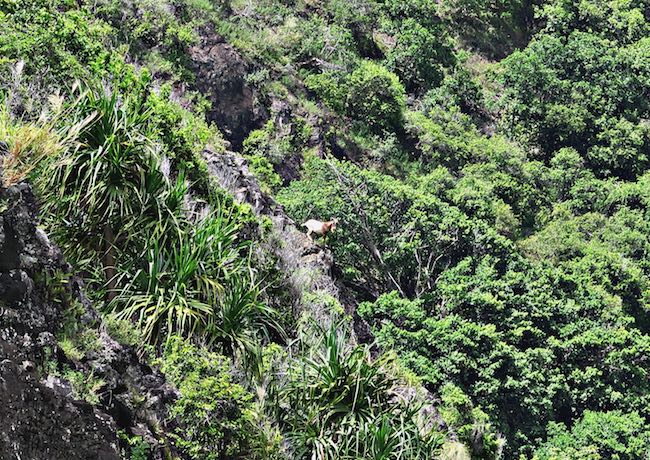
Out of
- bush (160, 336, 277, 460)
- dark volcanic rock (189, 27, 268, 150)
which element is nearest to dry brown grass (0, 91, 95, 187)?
bush (160, 336, 277, 460)

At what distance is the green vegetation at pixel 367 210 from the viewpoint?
7082 mm

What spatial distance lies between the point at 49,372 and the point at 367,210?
19.2m

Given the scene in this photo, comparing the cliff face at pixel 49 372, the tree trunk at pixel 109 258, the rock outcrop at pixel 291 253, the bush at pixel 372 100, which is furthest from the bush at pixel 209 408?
the bush at pixel 372 100

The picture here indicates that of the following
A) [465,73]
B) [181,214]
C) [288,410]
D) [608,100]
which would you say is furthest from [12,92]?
[608,100]

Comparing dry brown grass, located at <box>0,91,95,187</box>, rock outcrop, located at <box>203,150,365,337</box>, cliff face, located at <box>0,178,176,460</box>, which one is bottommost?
rock outcrop, located at <box>203,150,365,337</box>

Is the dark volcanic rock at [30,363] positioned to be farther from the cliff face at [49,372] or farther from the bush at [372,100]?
the bush at [372,100]

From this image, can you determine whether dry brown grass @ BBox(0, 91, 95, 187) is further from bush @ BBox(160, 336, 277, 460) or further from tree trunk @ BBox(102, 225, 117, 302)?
bush @ BBox(160, 336, 277, 460)

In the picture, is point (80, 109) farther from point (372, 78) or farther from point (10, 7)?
point (372, 78)

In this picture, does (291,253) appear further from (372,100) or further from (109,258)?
(372,100)

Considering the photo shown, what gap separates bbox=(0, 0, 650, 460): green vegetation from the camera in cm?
708

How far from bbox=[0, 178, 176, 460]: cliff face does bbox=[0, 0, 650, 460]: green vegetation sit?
0.16 metres

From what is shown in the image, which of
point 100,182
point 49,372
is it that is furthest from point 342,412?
point 49,372

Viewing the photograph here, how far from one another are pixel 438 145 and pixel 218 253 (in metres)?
24.0

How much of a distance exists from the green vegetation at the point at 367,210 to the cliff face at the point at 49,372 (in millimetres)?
161
